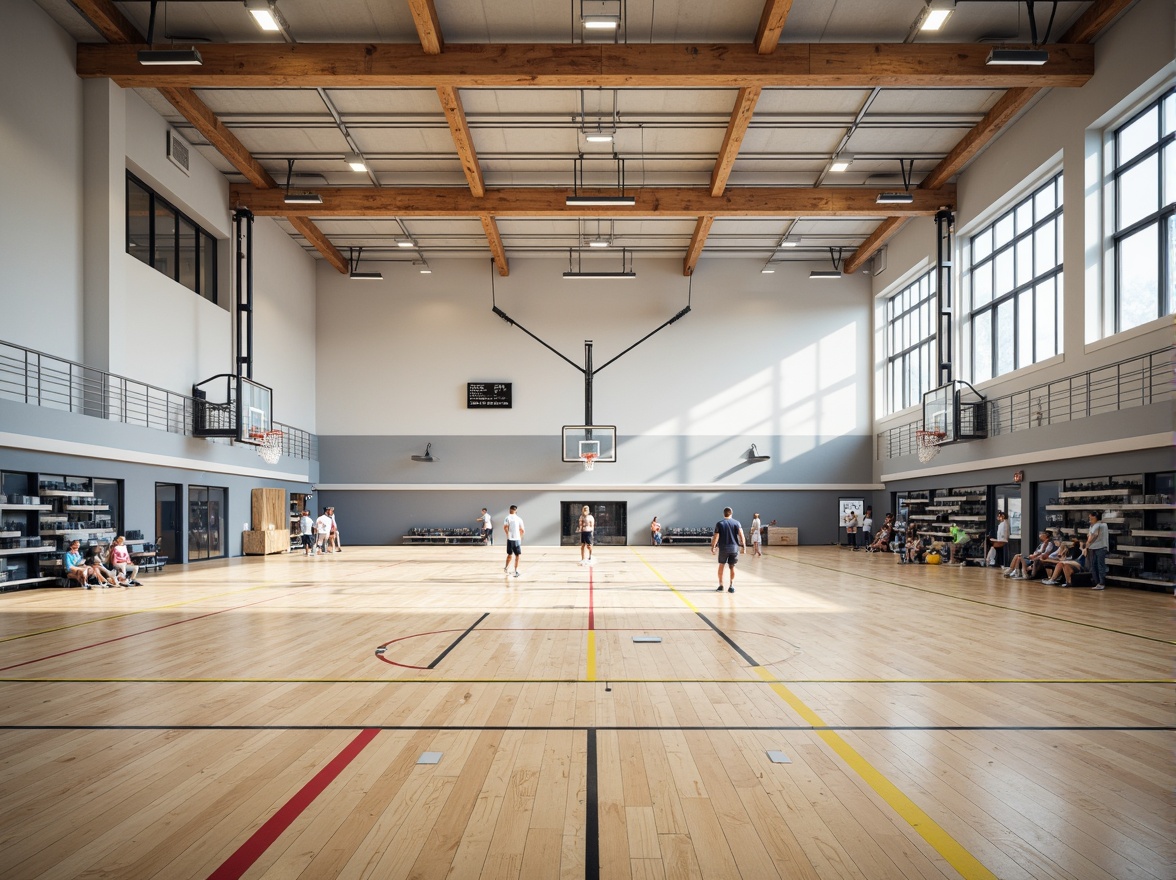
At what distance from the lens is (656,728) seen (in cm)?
545

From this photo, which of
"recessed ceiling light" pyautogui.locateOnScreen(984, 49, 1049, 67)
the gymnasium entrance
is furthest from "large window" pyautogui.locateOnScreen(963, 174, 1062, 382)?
the gymnasium entrance

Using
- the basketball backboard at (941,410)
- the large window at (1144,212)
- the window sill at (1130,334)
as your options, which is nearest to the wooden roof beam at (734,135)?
the large window at (1144,212)

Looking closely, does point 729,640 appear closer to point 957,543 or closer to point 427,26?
point 427,26

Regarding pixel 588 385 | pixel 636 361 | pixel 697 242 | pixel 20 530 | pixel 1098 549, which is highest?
pixel 697 242

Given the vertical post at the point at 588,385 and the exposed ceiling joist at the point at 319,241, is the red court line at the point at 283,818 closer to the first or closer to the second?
the exposed ceiling joist at the point at 319,241

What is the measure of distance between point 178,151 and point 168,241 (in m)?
2.25

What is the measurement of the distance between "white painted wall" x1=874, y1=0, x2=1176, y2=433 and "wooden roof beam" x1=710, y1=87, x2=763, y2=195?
257 inches

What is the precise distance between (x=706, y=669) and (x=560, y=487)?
913 inches

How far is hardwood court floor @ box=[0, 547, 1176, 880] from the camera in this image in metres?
3.53

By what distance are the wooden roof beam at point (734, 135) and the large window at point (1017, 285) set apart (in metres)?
7.21

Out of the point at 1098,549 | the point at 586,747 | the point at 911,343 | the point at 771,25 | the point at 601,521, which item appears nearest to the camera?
the point at 586,747

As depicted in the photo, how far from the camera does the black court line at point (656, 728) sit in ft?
17.6

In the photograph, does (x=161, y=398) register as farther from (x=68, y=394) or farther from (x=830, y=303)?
(x=830, y=303)

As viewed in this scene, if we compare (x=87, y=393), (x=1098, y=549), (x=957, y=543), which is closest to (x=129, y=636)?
(x=87, y=393)
